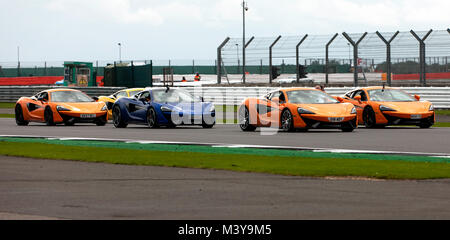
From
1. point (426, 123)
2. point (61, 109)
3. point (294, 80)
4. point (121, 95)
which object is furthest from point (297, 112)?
point (294, 80)

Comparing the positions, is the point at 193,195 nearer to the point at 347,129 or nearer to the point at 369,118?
the point at 347,129

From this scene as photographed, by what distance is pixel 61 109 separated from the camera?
79.7 feet

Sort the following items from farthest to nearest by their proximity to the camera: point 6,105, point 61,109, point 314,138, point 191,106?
point 6,105 < point 61,109 < point 191,106 < point 314,138

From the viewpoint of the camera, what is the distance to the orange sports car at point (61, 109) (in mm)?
24172

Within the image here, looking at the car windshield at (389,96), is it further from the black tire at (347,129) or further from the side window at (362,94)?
the black tire at (347,129)

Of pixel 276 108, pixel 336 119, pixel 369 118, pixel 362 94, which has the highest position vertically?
pixel 362 94

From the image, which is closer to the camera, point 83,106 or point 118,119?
point 118,119

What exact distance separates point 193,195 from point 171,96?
14.1 metres

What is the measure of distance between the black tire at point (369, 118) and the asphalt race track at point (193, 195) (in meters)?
10.8

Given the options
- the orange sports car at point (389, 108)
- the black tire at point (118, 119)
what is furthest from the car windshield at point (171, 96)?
the orange sports car at point (389, 108)
